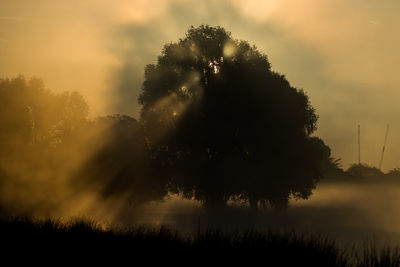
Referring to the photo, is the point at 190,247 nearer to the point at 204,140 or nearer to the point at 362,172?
the point at 204,140

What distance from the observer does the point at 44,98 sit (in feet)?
266

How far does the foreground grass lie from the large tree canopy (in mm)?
32436

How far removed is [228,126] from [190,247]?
35438mm

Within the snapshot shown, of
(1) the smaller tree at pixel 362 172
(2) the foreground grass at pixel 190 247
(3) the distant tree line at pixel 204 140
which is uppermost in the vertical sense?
(1) the smaller tree at pixel 362 172

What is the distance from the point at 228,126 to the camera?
168 ft

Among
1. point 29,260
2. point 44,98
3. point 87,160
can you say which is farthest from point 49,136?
point 29,260

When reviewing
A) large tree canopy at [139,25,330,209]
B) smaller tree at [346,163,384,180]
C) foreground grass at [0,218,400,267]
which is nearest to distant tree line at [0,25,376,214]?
large tree canopy at [139,25,330,209]

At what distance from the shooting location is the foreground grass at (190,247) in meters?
14.8

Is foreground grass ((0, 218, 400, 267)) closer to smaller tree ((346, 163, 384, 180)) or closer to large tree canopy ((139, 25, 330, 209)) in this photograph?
large tree canopy ((139, 25, 330, 209))

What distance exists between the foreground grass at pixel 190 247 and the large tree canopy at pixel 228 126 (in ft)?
106

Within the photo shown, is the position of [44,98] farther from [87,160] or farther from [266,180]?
[266,180]

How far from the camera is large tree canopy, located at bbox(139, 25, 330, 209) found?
5159cm

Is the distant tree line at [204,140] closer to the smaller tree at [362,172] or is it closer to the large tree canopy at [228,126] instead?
the large tree canopy at [228,126]

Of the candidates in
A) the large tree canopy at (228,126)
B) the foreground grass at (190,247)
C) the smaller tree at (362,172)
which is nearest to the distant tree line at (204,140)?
the large tree canopy at (228,126)
